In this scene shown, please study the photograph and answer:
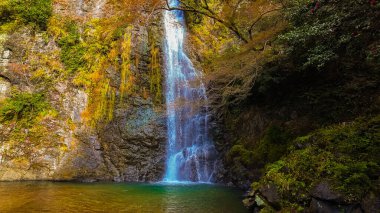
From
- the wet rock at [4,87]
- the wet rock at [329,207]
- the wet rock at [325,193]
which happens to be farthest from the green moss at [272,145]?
the wet rock at [4,87]

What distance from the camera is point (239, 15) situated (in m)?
12.4

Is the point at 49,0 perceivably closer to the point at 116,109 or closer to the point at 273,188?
the point at 116,109

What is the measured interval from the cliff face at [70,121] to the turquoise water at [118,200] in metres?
3.40

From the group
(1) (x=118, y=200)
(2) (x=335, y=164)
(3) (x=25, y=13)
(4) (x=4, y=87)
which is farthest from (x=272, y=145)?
(3) (x=25, y=13)

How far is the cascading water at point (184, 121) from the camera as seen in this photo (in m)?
14.2

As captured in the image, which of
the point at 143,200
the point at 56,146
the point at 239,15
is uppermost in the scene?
the point at 239,15

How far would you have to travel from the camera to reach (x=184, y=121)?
15672 millimetres

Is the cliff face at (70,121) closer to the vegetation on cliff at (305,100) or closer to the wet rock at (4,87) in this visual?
the wet rock at (4,87)

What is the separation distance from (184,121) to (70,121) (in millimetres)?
5759

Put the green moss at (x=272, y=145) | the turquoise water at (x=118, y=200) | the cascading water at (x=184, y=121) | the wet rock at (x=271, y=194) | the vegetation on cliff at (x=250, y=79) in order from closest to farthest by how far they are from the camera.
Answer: the vegetation on cliff at (x=250, y=79), the wet rock at (x=271, y=194), the turquoise water at (x=118, y=200), the green moss at (x=272, y=145), the cascading water at (x=184, y=121)

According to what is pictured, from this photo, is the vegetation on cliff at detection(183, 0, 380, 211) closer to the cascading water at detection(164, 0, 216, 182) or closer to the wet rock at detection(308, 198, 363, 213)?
the wet rock at detection(308, 198, 363, 213)

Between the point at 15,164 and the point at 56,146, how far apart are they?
1.86 m

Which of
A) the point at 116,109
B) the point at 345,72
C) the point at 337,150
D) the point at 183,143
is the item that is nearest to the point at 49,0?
the point at 116,109

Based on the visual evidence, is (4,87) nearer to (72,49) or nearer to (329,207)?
(72,49)
